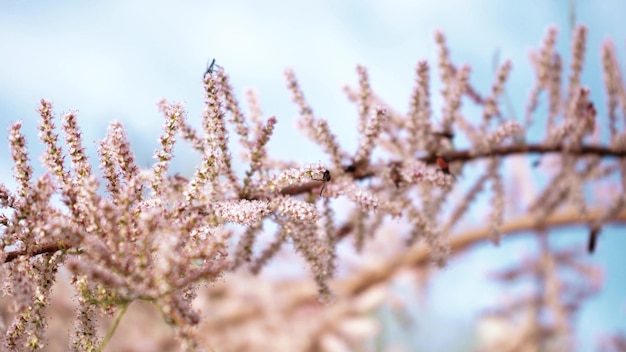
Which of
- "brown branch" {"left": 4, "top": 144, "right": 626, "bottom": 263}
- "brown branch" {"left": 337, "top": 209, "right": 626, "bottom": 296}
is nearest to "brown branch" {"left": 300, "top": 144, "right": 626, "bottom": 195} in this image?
"brown branch" {"left": 4, "top": 144, "right": 626, "bottom": 263}

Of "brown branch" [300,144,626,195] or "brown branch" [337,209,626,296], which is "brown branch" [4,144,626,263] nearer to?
"brown branch" [300,144,626,195]

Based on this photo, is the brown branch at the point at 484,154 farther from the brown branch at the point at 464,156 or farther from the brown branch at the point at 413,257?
the brown branch at the point at 413,257

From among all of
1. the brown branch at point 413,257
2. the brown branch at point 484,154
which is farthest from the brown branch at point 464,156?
the brown branch at point 413,257

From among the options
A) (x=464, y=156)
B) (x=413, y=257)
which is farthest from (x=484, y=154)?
(x=413, y=257)

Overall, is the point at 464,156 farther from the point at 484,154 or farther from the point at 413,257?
the point at 413,257

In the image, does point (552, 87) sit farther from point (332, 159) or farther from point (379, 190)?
point (332, 159)

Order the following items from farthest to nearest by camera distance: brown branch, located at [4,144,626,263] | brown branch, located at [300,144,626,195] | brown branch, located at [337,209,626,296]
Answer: brown branch, located at [337,209,626,296] < brown branch, located at [300,144,626,195] < brown branch, located at [4,144,626,263]

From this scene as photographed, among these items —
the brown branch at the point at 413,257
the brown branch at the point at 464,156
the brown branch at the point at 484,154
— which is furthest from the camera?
the brown branch at the point at 413,257

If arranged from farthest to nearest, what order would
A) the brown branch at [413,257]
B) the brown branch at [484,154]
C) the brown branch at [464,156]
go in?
the brown branch at [413,257], the brown branch at [484,154], the brown branch at [464,156]
